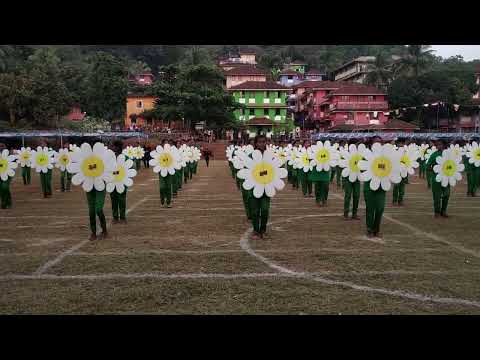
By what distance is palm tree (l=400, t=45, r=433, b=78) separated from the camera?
62.5 metres

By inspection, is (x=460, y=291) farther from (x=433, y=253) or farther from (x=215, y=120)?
(x=215, y=120)

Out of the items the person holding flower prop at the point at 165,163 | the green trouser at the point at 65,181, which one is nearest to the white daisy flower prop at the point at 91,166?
the person holding flower prop at the point at 165,163

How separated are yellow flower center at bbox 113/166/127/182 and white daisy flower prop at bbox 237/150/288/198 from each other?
118 inches

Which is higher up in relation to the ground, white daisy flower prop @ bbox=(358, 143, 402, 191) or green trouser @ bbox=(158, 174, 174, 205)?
white daisy flower prop @ bbox=(358, 143, 402, 191)

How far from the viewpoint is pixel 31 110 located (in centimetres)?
4725

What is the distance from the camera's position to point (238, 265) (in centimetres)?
760

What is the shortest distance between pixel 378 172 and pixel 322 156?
436cm

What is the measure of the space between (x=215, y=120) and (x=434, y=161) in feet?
125

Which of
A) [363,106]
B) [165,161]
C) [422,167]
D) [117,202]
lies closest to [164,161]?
[165,161]

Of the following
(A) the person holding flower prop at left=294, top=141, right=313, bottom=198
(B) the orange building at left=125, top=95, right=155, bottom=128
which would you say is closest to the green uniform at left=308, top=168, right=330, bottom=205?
(A) the person holding flower prop at left=294, top=141, right=313, bottom=198

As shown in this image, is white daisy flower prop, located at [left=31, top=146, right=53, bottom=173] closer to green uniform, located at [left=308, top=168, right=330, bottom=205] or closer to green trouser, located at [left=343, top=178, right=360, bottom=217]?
green uniform, located at [left=308, top=168, right=330, bottom=205]

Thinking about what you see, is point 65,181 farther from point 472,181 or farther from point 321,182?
point 472,181

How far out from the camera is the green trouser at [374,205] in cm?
943

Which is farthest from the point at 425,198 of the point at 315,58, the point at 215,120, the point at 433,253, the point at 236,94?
the point at 315,58
